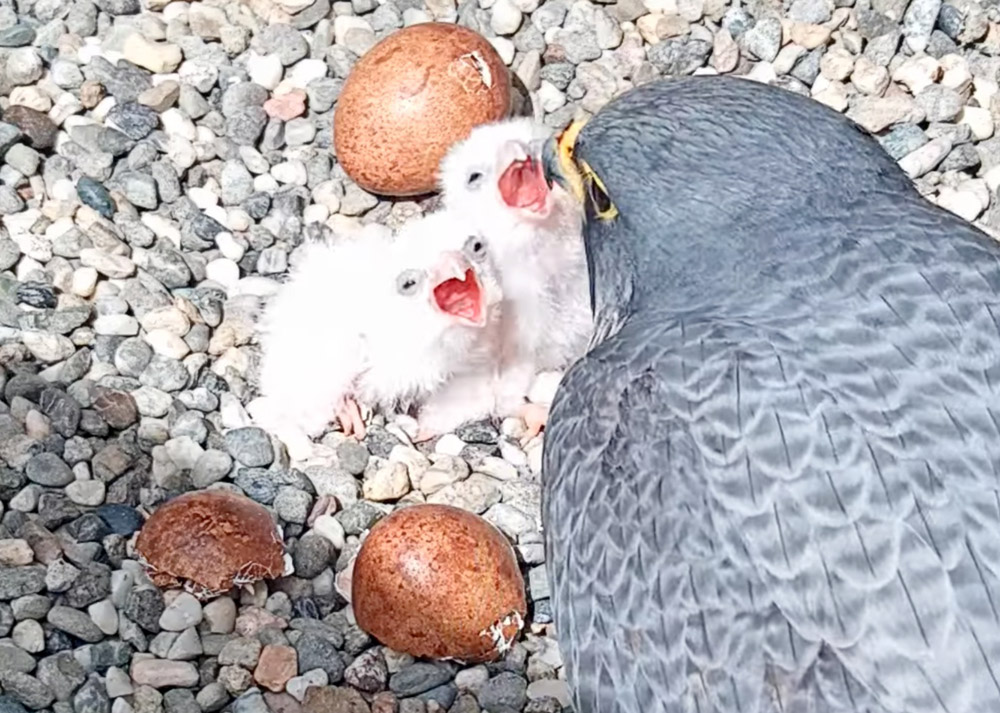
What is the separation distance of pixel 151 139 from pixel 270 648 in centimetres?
119

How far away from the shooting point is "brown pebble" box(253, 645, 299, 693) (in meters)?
2.87

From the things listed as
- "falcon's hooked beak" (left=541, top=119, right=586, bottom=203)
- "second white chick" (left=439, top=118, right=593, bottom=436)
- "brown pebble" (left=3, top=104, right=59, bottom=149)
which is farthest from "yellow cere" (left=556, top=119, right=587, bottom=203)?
"brown pebble" (left=3, top=104, right=59, bottom=149)

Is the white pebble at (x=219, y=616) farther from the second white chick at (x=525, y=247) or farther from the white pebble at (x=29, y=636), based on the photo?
the second white chick at (x=525, y=247)

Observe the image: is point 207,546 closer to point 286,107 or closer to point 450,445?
point 450,445

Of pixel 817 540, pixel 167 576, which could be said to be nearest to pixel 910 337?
pixel 817 540

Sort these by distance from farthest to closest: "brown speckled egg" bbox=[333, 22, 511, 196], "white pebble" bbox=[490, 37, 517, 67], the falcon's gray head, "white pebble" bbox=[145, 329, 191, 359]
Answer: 1. "white pebble" bbox=[490, 37, 517, 67]
2. "brown speckled egg" bbox=[333, 22, 511, 196]
3. "white pebble" bbox=[145, 329, 191, 359]
4. the falcon's gray head

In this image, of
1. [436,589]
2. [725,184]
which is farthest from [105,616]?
[725,184]

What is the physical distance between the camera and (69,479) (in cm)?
309

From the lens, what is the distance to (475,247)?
3.31 metres

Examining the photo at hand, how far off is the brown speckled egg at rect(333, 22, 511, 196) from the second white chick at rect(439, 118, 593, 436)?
0.05 metres

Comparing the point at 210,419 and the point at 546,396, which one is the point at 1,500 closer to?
the point at 210,419

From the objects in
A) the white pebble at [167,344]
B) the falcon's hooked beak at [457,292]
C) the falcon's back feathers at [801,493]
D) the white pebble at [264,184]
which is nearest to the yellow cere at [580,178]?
the falcon's back feathers at [801,493]

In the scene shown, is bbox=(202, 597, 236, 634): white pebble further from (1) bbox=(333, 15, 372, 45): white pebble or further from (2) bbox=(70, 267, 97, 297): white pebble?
(1) bbox=(333, 15, 372, 45): white pebble

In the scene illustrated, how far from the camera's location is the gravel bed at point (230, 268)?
2.89 m
